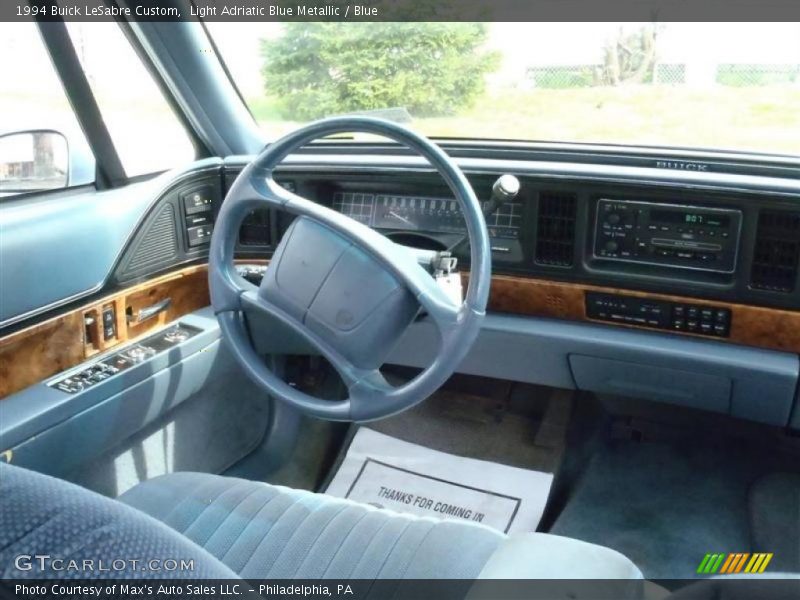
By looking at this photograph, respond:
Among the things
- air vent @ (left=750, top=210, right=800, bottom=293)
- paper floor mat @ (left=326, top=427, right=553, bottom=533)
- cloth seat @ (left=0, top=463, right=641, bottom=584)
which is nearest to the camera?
cloth seat @ (left=0, top=463, right=641, bottom=584)

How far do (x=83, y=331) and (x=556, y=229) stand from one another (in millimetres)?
1258

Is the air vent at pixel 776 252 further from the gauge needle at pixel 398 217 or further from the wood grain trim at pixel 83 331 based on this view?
the wood grain trim at pixel 83 331

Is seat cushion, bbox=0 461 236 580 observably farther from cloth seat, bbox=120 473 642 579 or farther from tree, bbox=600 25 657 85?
tree, bbox=600 25 657 85

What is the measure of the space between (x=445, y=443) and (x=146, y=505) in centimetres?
134

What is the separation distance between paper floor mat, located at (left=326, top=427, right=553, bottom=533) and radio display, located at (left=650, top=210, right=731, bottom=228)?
0.95 meters

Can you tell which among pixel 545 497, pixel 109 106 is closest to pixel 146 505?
Result: pixel 109 106

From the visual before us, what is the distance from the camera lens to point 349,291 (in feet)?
5.57

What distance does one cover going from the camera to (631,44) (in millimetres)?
2111

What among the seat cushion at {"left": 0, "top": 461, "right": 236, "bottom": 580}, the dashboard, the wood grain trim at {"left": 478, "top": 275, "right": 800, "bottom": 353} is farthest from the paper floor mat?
the seat cushion at {"left": 0, "top": 461, "right": 236, "bottom": 580}

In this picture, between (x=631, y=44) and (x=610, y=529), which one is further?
(x=610, y=529)

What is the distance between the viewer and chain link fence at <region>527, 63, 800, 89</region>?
77.7 inches

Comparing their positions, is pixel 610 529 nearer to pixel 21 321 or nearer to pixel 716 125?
pixel 716 125

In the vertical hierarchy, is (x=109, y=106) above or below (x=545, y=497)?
above

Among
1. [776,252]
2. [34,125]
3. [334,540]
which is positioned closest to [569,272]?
[776,252]
